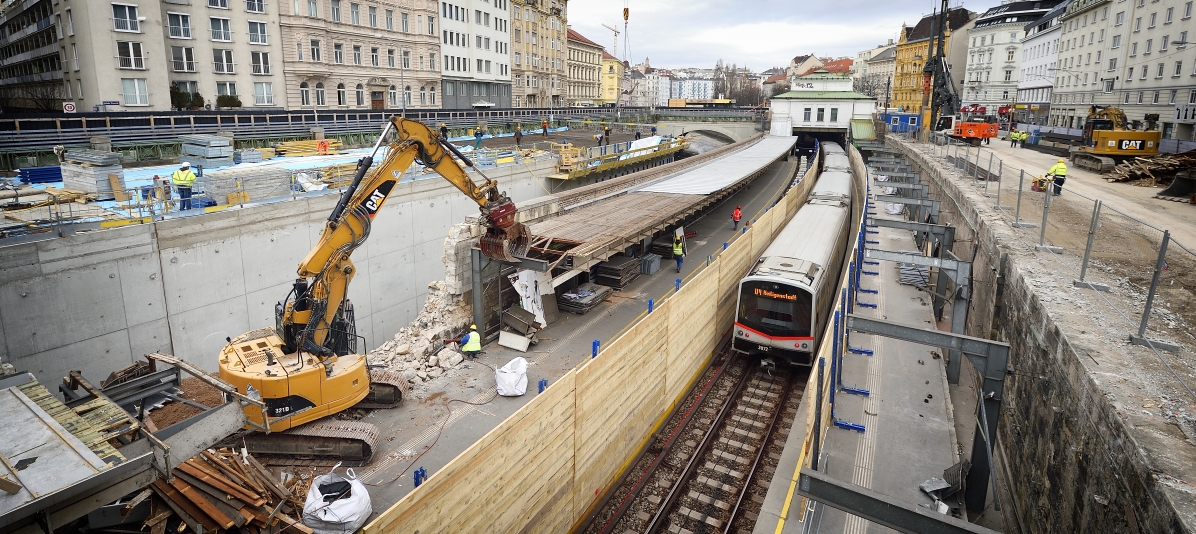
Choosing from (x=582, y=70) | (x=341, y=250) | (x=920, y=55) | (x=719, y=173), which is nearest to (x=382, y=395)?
(x=341, y=250)

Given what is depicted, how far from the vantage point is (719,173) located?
101 feet

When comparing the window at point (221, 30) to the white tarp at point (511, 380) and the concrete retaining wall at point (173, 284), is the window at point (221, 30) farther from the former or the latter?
the white tarp at point (511, 380)

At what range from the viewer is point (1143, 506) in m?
5.73

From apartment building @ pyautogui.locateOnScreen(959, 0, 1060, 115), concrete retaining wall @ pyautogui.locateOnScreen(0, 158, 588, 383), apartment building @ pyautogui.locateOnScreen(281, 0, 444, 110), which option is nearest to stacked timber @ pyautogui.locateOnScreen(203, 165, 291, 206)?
concrete retaining wall @ pyautogui.locateOnScreen(0, 158, 588, 383)

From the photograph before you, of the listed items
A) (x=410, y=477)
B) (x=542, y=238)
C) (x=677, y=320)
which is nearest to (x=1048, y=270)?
(x=677, y=320)

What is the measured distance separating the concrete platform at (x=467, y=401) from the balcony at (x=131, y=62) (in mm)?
32467

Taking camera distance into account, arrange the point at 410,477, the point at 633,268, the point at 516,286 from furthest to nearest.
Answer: the point at 633,268, the point at 516,286, the point at 410,477

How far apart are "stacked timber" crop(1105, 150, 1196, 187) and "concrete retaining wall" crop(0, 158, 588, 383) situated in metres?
28.4

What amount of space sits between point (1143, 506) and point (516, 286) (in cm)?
1221

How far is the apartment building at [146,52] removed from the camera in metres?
32.9

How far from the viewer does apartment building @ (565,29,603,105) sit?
311 ft

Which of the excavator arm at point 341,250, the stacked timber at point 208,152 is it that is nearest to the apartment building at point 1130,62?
the excavator arm at point 341,250

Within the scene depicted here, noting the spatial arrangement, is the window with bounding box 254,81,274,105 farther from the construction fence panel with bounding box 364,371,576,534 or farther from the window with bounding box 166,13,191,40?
the construction fence panel with bounding box 364,371,576,534

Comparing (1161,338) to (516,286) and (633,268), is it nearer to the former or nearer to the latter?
(516,286)
